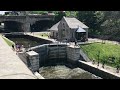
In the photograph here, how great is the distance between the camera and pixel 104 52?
48.8 metres

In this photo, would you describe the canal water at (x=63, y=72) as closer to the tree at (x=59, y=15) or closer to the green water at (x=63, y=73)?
the green water at (x=63, y=73)

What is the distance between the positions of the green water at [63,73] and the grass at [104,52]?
194 inches

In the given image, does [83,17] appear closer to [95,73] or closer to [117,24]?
[117,24]

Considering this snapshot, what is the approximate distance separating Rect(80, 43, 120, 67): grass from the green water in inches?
194

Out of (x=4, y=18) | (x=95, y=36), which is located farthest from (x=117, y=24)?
(x=4, y=18)

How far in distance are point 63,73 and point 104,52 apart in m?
11.1

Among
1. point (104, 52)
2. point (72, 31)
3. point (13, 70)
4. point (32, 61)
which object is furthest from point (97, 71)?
point (13, 70)

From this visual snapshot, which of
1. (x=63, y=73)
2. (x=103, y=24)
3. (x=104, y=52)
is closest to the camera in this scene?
(x=63, y=73)

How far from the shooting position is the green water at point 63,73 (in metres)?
40.0

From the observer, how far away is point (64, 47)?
50.7m

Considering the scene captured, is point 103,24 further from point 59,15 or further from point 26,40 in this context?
point 26,40

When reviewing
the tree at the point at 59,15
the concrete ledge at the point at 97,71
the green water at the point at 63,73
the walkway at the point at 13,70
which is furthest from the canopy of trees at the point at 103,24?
the walkway at the point at 13,70

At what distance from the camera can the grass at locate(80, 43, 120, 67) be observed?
45125mm

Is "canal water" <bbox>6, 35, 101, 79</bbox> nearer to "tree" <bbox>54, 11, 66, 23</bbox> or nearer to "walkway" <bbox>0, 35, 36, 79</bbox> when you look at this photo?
"walkway" <bbox>0, 35, 36, 79</bbox>
